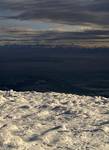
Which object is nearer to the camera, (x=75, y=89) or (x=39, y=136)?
(x=39, y=136)

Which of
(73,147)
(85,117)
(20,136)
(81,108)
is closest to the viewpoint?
(73,147)

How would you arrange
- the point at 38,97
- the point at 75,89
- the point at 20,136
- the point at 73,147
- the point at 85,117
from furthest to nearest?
the point at 75,89, the point at 38,97, the point at 85,117, the point at 20,136, the point at 73,147

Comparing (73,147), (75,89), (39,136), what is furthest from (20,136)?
(75,89)

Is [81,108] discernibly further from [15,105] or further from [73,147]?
[73,147]

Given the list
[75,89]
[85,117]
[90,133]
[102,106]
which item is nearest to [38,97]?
[102,106]

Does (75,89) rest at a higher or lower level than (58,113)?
lower

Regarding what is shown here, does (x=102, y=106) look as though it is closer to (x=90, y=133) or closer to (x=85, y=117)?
(x=85, y=117)
